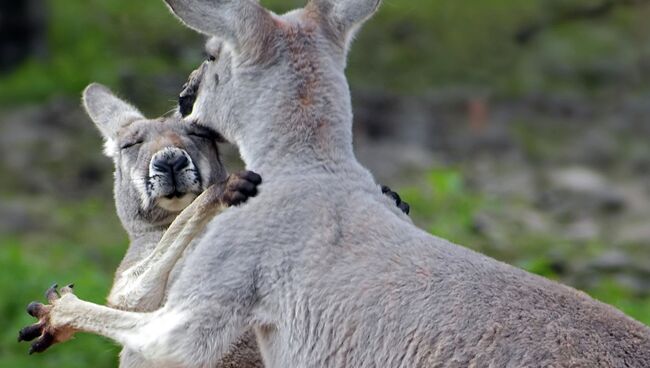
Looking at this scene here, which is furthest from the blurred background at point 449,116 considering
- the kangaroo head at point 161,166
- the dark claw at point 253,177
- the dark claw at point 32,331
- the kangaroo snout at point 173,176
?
the dark claw at point 253,177

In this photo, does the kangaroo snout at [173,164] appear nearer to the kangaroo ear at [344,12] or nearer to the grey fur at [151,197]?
the grey fur at [151,197]

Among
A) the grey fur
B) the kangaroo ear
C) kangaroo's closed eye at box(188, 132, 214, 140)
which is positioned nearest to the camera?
the grey fur

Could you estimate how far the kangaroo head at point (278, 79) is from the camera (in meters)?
5.81

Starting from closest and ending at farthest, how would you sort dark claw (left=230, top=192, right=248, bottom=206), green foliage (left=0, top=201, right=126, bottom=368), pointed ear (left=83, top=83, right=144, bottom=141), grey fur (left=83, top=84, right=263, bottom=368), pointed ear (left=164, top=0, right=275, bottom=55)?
dark claw (left=230, top=192, right=248, bottom=206) → pointed ear (left=164, top=0, right=275, bottom=55) → grey fur (left=83, top=84, right=263, bottom=368) → pointed ear (left=83, top=83, right=144, bottom=141) → green foliage (left=0, top=201, right=126, bottom=368)

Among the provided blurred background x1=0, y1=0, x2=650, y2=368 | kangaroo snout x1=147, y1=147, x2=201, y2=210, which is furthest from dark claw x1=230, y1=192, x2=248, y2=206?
blurred background x1=0, y1=0, x2=650, y2=368

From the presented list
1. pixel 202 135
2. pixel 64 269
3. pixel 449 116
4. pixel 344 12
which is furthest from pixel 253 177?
pixel 449 116

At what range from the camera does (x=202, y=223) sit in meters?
5.80

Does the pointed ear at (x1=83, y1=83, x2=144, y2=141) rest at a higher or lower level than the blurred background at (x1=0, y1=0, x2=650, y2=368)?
lower

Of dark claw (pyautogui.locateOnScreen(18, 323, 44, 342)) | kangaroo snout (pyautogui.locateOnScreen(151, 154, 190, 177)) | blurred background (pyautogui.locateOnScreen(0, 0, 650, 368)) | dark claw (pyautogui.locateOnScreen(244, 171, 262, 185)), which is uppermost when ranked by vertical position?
blurred background (pyautogui.locateOnScreen(0, 0, 650, 368))

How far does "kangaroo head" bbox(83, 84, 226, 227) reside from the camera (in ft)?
20.2

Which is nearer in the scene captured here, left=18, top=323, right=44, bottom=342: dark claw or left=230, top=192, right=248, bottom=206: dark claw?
left=230, top=192, right=248, bottom=206: dark claw

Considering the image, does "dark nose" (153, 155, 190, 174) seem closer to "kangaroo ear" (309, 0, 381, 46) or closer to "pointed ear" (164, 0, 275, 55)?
"pointed ear" (164, 0, 275, 55)

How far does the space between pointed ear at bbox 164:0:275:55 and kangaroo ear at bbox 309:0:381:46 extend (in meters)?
0.25

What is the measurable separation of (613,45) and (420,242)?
37.0 ft
